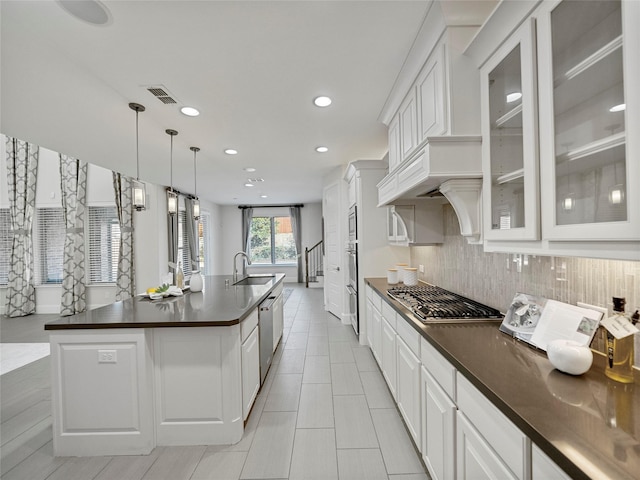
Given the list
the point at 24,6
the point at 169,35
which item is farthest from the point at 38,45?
the point at 169,35

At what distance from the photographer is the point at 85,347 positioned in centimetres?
192

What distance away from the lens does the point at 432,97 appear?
6.11 ft

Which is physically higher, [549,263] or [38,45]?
[38,45]

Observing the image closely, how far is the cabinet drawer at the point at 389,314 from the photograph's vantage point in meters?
2.36

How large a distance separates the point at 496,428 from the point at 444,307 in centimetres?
103

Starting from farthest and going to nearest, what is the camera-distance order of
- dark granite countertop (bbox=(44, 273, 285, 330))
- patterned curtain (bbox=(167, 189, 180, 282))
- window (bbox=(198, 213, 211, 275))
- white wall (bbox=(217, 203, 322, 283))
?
white wall (bbox=(217, 203, 322, 283))
window (bbox=(198, 213, 211, 275))
patterned curtain (bbox=(167, 189, 180, 282))
dark granite countertop (bbox=(44, 273, 285, 330))

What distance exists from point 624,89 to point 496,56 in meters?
0.74

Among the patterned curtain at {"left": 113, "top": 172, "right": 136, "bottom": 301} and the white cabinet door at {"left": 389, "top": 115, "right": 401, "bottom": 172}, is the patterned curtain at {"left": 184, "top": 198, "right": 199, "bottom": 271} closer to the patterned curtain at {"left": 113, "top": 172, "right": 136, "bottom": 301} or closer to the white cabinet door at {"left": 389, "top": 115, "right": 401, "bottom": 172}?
the patterned curtain at {"left": 113, "top": 172, "right": 136, "bottom": 301}

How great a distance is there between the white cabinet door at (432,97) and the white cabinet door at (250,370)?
1994 mm

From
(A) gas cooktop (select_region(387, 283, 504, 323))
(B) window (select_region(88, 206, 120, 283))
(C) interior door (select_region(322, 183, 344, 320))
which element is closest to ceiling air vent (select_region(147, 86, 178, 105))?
(A) gas cooktop (select_region(387, 283, 504, 323))

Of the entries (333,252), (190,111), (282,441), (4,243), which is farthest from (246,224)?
(282,441)

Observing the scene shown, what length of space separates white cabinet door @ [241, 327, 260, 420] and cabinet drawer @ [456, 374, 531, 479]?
1.54 m

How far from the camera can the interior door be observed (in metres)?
5.21

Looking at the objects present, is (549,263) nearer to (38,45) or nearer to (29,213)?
(38,45)
